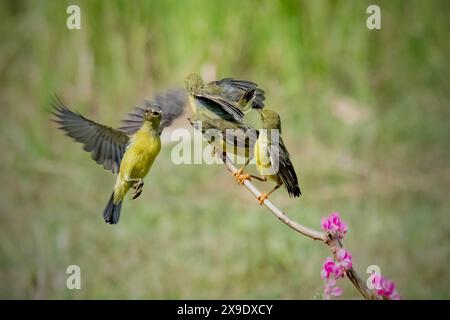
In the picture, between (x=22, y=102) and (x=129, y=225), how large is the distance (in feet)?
2.63

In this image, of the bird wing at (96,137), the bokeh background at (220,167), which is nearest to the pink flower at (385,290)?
the bird wing at (96,137)

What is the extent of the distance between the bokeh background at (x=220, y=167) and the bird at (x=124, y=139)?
1.49 m

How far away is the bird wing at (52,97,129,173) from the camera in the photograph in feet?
5.84

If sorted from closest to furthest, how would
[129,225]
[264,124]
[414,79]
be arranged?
[264,124]
[129,225]
[414,79]

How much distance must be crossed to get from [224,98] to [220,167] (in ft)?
6.82

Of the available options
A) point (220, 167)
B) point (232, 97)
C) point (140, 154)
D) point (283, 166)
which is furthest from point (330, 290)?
point (220, 167)

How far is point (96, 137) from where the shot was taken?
1.84m

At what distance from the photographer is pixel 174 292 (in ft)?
10.8

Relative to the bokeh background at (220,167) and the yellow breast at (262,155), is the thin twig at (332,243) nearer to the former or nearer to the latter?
the yellow breast at (262,155)

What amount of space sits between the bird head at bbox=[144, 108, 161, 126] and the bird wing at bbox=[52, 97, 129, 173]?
11cm

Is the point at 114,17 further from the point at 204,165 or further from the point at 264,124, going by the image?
the point at 264,124

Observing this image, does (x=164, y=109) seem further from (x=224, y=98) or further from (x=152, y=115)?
(x=224, y=98)

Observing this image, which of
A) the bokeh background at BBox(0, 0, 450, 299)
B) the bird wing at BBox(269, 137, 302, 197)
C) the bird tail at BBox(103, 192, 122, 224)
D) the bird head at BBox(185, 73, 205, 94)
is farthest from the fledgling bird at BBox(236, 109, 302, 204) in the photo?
the bokeh background at BBox(0, 0, 450, 299)

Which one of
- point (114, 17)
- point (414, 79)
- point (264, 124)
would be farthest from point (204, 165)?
point (264, 124)
